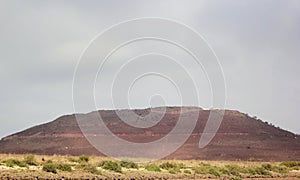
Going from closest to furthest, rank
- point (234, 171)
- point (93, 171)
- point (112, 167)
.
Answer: point (93, 171) < point (112, 167) < point (234, 171)

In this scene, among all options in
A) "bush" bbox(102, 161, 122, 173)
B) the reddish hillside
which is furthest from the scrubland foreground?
the reddish hillside

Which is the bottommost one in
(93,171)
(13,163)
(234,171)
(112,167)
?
(234,171)

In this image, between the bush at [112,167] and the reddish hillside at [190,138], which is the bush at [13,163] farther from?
the reddish hillside at [190,138]

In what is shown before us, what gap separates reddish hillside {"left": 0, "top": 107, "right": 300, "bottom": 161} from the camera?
84312 millimetres

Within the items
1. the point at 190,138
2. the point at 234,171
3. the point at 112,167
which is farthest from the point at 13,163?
the point at 190,138

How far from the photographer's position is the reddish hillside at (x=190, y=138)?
84.3 m

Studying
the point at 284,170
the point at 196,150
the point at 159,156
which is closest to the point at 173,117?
the point at 196,150

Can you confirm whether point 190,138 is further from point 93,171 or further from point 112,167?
point 93,171

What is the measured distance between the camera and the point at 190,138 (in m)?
94.9

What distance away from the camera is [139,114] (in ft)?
344

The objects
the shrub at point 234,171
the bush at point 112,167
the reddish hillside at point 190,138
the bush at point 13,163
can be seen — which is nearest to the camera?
the bush at point 13,163

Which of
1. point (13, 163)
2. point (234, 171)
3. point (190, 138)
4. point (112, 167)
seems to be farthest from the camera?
point (190, 138)

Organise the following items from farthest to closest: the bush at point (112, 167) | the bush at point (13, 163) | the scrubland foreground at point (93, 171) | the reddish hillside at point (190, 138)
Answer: the reddish hillside at point (190, 138) → the bush at point (112, 167) → the bush at point (13, 163) → the scrubland foreground at point (93, 171)

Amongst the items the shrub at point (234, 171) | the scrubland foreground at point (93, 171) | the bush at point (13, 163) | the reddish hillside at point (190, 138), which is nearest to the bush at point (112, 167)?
the scrubland foreground at point (93, 171)
